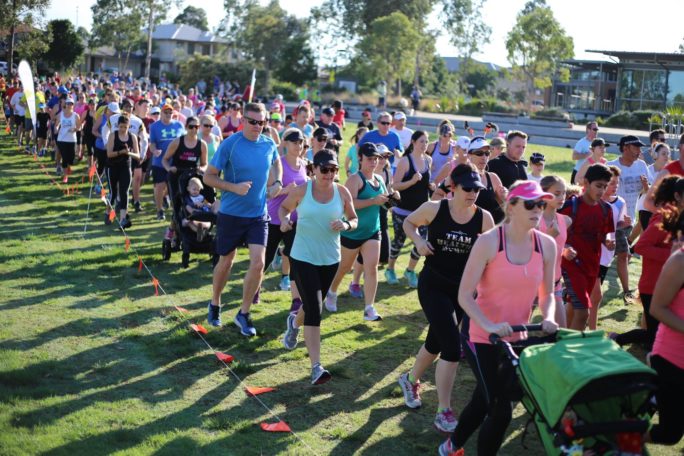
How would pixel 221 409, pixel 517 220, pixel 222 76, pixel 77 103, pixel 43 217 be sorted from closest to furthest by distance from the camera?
pixel 517 220 < pixel 221 409 < pixel 43 217 < pixel 77 103 < pixel 222 76

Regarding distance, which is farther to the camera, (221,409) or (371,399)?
(371,399)

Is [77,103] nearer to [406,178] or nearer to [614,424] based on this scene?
[406,178]

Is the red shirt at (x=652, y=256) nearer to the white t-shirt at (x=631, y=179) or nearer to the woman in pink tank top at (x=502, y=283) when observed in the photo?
the woman in pink tank top at (x=502, y=283)

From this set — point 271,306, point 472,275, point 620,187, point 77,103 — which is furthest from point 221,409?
point 77,103

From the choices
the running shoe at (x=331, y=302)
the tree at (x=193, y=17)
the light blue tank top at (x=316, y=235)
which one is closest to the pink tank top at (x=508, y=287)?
the light blue tank top at (x=316, y=235)

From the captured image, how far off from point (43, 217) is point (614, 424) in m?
12.5

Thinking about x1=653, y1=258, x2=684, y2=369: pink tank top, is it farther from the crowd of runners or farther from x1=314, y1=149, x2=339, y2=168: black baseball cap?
x1=314, y1=149, x2=339, y2=168: black baseball cap

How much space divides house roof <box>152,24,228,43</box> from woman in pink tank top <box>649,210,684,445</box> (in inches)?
4298

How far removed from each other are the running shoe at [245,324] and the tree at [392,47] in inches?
2148

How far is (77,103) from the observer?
20.2 m

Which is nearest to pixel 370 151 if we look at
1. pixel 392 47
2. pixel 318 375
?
pixel 318 375

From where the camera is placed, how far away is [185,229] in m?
11.1

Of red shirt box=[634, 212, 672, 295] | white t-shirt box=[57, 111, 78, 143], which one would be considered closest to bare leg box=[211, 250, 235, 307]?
red shirt box=[634, 212, 672, 295]

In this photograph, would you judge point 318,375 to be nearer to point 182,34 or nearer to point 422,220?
point 422,220
